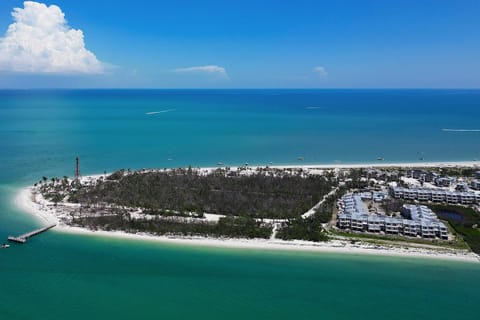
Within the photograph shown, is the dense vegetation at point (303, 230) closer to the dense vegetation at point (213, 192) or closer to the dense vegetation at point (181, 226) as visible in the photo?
the dense vegetation at point (181, 226)

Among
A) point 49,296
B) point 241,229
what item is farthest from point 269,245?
point 49,296

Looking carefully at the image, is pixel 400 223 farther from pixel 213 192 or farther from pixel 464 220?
pixel 213 192

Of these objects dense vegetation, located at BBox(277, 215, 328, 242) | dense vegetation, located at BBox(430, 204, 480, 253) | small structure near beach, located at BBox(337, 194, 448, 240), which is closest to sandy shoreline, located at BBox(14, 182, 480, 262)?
dense vegetation, located at BBox(277, 215, 328, 242)

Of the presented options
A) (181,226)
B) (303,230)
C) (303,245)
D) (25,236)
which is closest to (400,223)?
(303,230)

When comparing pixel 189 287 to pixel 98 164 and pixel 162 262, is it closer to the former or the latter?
pixel 162 262

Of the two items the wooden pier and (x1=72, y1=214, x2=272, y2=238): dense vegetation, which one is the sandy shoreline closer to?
(x1=72, y1=214, x2=272, y2=238): dense vegetation

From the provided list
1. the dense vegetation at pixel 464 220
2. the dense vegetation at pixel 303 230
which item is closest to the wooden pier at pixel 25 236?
the dense vegetation at pixel 303 230
